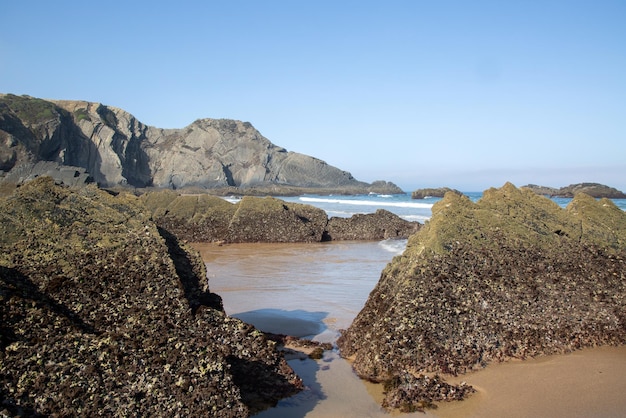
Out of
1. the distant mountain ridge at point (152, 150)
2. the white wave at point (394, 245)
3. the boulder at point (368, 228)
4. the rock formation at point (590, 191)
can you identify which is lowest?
the white wave at point (394, 245)

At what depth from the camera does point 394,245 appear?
20.2 metres

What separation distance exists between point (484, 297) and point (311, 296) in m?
4.76

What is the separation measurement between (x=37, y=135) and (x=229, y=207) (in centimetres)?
6488

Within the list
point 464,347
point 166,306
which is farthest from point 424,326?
point 166,306

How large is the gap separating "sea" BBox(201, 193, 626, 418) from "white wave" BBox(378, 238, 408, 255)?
4 cm

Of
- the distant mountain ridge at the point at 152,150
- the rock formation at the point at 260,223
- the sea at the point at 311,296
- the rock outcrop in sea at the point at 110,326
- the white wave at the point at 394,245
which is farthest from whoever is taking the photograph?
the distant mountain ridge at the point at 152,150

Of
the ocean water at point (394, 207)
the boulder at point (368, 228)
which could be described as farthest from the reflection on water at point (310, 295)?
the ocean water at point (394, 207)

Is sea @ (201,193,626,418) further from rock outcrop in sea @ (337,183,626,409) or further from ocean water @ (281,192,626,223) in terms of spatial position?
ocean water @ (281,192,626,223)

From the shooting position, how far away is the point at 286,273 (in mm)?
13375

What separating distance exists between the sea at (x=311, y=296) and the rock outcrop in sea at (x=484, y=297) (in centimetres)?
39

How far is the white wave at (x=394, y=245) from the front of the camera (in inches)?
723

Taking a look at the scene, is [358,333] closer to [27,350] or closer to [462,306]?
[462,306]

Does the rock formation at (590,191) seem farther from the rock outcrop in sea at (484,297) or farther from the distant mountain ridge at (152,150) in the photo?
the rock outcrop in sea at (484,297)

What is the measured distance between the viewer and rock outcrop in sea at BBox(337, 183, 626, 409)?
18.9ft
